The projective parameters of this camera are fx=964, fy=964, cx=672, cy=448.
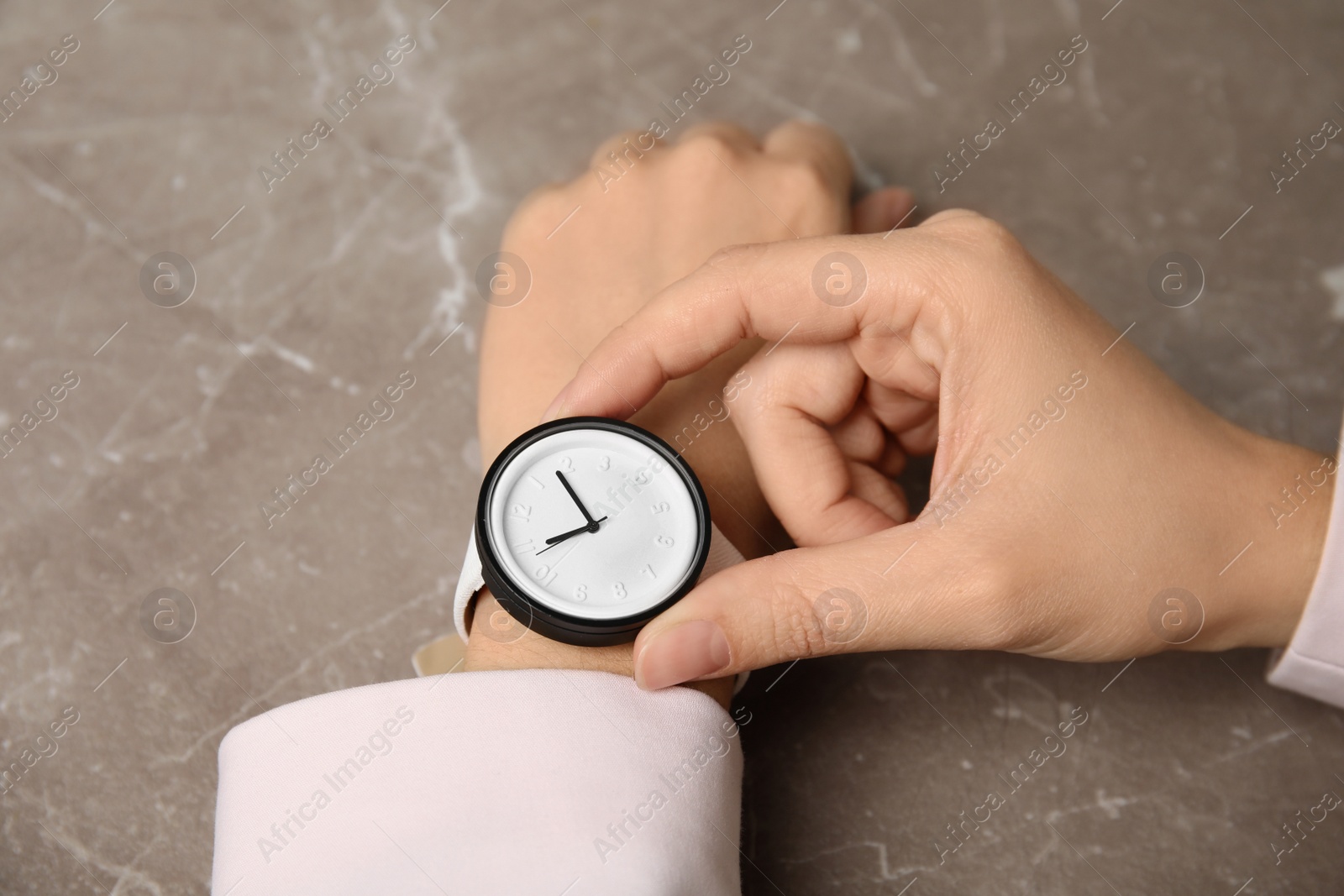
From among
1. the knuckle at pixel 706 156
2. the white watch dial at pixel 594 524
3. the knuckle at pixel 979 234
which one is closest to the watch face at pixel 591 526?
the white watch dial at pixel 594 524

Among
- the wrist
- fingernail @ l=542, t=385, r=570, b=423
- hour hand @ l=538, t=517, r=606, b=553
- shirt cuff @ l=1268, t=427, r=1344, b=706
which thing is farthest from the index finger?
shirt cuff @ l=1268, t=427, r=1344, b=706

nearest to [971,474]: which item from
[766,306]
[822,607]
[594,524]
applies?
[822,607]

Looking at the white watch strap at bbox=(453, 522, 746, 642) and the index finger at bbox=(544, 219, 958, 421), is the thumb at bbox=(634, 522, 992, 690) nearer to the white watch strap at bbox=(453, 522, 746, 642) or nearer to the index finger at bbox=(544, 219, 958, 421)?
the white watch strap at bbox=(453, 522, 746, 642)

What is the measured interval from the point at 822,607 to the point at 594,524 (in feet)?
1.09

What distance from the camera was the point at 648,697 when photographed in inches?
51.0

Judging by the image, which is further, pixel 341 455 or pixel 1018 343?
pixel 341 455

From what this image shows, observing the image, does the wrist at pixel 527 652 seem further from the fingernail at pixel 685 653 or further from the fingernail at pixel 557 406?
the fingernail at pixel 557 406

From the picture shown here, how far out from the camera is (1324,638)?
55.5 inches

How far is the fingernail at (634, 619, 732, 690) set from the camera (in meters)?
1.24

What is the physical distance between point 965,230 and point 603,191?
29.5 inches

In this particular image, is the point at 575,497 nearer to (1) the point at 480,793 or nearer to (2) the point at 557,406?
(2) the point at 557,406

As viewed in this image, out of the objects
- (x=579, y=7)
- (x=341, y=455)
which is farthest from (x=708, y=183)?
(x=341, y=455)

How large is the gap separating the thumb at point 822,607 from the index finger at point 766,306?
0.34 metres

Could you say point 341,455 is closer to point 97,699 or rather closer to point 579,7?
point 97,699
